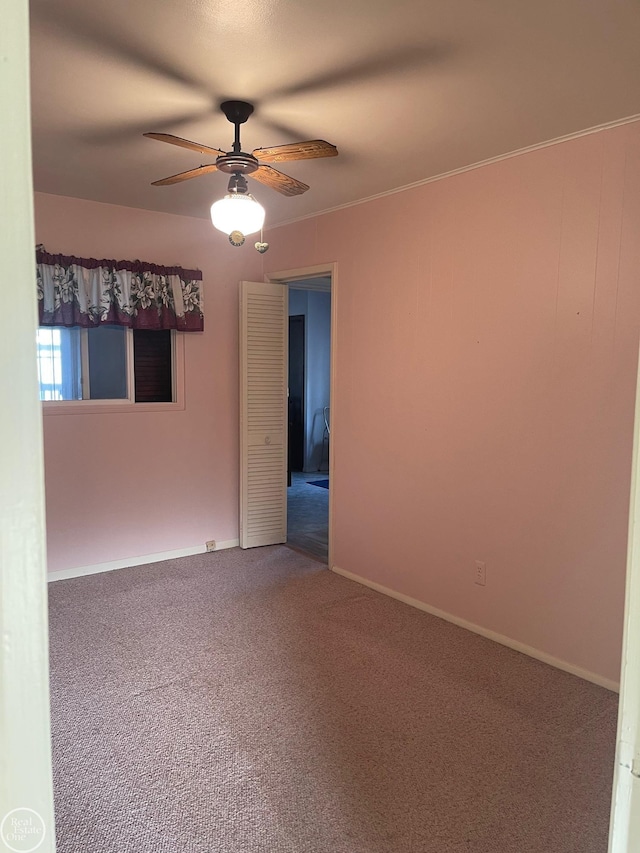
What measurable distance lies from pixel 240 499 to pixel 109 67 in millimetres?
3233

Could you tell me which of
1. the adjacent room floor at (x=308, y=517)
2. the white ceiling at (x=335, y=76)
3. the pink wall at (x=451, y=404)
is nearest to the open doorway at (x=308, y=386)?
Result: the adjacent room floor at (x=308, y=517)

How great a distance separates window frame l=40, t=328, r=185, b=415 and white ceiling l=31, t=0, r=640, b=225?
1.38 meters

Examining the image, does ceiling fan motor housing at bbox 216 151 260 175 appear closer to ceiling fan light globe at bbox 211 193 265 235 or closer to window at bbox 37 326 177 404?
ceiling fan light globe at bbox 211 193 265 235

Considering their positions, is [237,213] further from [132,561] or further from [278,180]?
[132,561]

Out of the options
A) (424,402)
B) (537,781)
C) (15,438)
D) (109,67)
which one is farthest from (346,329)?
(15,438)

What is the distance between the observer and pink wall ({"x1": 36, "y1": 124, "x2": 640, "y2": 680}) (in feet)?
8.84

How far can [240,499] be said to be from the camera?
4.75 meters

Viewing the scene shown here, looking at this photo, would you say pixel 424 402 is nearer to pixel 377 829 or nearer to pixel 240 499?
pixel 240 499

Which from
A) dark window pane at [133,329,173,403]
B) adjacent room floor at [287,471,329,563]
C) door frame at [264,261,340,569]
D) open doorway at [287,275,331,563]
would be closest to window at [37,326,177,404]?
dark window pane at [133,329,173,403]

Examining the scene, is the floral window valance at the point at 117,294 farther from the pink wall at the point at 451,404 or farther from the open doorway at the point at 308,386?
the open doorway at the point at 308,386

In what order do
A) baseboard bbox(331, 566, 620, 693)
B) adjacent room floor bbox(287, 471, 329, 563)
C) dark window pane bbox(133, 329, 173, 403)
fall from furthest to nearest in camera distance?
adjacent room floor bbox(287, 471, 329, 563)
dark window pane bbox(133, 329, 173, 403)
baseboard bbox(331, 566, 620, 693)

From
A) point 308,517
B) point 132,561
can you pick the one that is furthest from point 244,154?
point 308,517

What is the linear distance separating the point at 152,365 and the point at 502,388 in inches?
103

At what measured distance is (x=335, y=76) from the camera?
7.29ft
